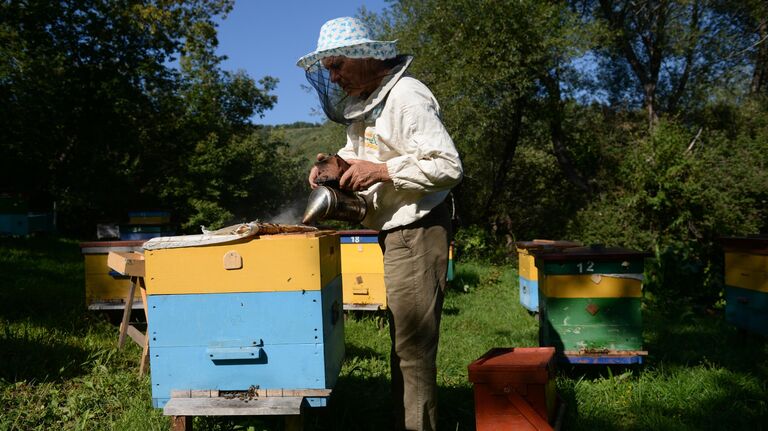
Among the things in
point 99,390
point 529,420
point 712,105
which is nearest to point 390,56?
point 529,420

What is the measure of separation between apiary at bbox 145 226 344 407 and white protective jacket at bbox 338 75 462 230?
35 centimetres

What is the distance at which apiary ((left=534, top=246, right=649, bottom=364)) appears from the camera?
358 cm

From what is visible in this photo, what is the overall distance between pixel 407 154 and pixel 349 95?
460mm

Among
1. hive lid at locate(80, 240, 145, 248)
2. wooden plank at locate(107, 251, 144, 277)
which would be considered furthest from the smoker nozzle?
hive lid at locate(80, 240, 145, 248)

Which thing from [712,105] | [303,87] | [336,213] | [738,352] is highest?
[303,87]

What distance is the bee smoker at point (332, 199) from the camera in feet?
6.95

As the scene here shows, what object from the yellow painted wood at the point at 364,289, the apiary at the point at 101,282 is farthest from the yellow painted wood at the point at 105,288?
the yellow painted wood at the point at 364,289

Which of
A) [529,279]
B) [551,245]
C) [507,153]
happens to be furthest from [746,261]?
[507,153]

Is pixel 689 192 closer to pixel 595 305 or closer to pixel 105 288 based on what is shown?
pixel 595 305

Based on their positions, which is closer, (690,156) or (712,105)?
(690,156)

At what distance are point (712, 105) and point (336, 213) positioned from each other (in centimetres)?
1130

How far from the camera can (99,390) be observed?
328 centimetres

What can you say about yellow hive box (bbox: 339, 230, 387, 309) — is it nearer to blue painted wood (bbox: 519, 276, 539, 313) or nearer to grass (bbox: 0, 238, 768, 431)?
grass (bbox: 0, 238, 768, 431)

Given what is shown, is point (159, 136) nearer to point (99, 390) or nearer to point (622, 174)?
point (622, 174)
